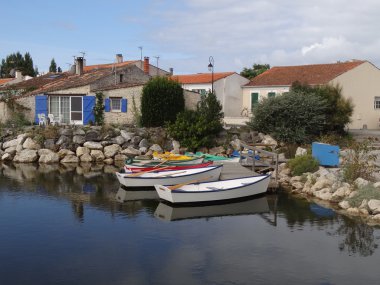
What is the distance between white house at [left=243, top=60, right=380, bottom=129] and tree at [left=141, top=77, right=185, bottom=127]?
7097mm

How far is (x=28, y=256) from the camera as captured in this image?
11.8 m

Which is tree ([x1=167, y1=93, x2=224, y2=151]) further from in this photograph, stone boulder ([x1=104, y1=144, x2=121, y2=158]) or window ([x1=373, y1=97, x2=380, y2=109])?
window ([x1=373, y1=97, x2=380, y2=109])

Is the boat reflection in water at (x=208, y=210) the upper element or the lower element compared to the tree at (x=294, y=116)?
lower

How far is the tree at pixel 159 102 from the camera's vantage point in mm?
30719

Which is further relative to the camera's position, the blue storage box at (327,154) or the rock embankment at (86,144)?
the rock embankment at (86,144)

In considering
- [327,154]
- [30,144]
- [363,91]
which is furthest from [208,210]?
[363,91]

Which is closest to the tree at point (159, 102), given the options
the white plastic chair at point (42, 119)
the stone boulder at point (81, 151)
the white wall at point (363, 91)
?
the stone boulder at point (81, 151)

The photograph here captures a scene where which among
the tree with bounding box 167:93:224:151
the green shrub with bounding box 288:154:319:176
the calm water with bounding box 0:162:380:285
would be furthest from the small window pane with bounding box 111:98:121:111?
the green shrub with bounding box 288:154:319:176

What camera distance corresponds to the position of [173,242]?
42.8 ft

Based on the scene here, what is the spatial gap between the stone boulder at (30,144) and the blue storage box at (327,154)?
16.7 m

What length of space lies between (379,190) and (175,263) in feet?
28.5

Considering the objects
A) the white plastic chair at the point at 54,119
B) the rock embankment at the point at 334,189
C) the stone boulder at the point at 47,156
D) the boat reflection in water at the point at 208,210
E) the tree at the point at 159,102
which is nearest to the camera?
the rock embankment at the point at 334,189

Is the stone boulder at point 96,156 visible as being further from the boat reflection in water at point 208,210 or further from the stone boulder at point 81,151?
the boat reflection in water at point 208,210

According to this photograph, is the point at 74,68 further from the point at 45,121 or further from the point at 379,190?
the point at 379,190
